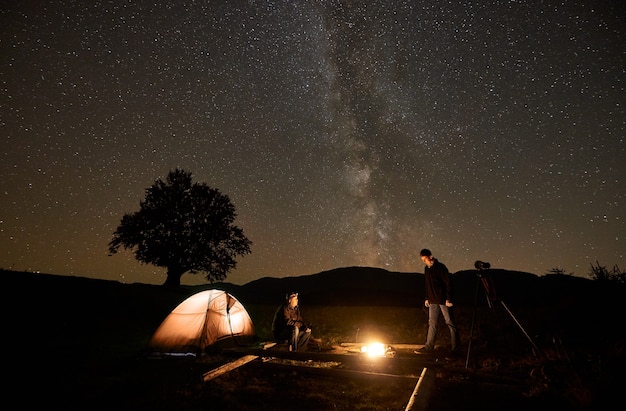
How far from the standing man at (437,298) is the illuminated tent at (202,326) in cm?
560

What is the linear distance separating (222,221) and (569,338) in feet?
83.3

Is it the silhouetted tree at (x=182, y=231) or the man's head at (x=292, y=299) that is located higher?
the silhouetted tree at (x=182, y=231)

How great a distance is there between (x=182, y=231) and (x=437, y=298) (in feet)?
78.1

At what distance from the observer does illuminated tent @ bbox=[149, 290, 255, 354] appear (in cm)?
906

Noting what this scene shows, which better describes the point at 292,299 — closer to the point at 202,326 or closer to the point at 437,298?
the point at 202,326

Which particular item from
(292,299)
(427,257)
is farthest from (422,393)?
(292,299)

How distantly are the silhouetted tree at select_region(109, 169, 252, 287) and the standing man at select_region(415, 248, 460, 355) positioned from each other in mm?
23202

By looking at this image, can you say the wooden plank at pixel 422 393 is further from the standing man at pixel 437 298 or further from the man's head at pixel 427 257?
the man's head at pixel 427 257

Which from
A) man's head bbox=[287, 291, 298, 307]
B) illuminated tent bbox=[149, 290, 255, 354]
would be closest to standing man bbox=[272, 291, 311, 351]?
man's head bbox=[287, 291, 298, 307]

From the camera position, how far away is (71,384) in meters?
6.42

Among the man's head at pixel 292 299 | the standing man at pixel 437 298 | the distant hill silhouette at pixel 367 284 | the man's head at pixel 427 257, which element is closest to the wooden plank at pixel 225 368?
the man's head at pixel 292 299

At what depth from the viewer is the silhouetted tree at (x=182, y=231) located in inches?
1039

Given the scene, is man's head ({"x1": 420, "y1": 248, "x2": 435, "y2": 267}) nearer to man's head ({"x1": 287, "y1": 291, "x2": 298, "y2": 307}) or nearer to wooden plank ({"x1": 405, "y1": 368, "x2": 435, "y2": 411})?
wooden plank ({"x1": 405, "y1": 368, "x2": 435, "y2": 411})

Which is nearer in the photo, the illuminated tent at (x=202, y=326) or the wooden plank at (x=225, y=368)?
the wooden plank at (x=225, y=368)
